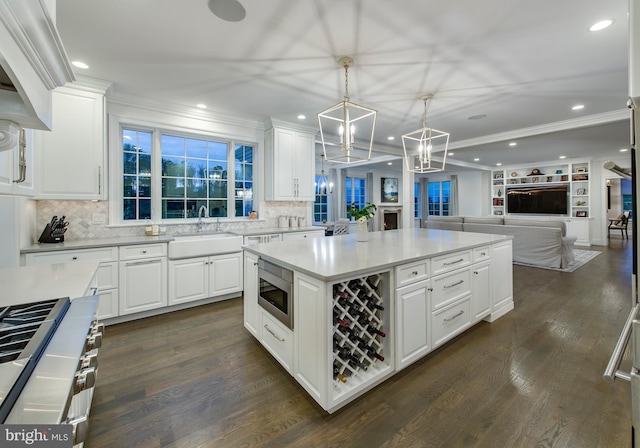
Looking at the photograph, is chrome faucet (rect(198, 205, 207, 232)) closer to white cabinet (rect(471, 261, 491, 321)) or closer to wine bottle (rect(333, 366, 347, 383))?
wine bottle (rect(333, 366, 347, 383))

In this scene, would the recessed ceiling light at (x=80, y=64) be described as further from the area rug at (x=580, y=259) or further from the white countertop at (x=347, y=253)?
the area rug at (x=580, y=259)

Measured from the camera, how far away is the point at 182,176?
4129 millimetres

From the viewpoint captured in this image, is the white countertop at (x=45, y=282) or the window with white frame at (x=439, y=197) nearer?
the white countertop at (x=45, y=282)

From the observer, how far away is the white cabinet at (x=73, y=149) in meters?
2.79

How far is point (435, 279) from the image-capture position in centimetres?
228

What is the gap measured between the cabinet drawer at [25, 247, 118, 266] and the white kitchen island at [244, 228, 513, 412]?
1.57m

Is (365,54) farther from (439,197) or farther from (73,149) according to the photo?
(439,197)

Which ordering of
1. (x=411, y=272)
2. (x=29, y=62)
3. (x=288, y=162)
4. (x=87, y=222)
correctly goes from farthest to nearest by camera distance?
1. (x=288, y=162)
2. (x=87, y=222)
3. (x=411, y=272)
4. (x=29, y=62)

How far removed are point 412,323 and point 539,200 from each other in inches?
391

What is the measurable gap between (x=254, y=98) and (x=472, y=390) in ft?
12.4

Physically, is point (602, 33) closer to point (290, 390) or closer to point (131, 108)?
point (290, 390)

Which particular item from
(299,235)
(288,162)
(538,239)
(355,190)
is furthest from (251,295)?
(355,190)

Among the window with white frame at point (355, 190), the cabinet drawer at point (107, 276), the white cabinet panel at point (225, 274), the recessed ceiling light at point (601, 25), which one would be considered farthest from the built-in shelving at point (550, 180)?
the cabinet drawer at point (107, 276)

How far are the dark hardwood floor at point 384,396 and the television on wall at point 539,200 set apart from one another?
7.74m
